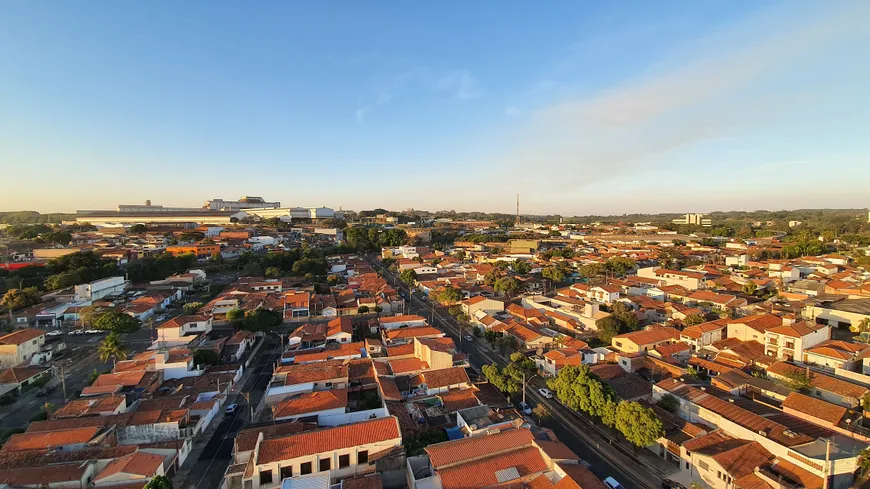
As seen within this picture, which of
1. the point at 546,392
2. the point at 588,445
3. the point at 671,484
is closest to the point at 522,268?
the point at 546,392

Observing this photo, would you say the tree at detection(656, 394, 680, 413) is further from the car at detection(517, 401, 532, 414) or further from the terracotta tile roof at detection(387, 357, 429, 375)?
A: the terracotta tile roof at detection(387, 357, 429, 375)

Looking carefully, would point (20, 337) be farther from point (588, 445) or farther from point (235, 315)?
point (588, 445)

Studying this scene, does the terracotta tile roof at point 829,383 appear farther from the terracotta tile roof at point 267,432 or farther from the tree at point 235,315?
the tree at point 235,315

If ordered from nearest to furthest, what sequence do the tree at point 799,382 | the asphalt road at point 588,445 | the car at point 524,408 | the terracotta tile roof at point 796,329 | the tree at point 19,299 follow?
1. the asphalt road at point 588,445
2. the tree at point 799,382
3. the car at point 524,408
4. the terracotta tile roof at point 796,329
5. the tree at point 19,299

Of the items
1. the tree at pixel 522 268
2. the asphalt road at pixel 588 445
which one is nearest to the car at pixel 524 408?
the asphalt road at pixel 588 445

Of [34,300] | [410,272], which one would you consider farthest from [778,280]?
[34,300]

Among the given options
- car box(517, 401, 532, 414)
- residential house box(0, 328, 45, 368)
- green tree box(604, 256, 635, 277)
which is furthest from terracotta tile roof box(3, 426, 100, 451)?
green tree box(604, 256, 635, 277)

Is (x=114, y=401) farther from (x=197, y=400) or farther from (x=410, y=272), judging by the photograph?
(x=410, y=272)
